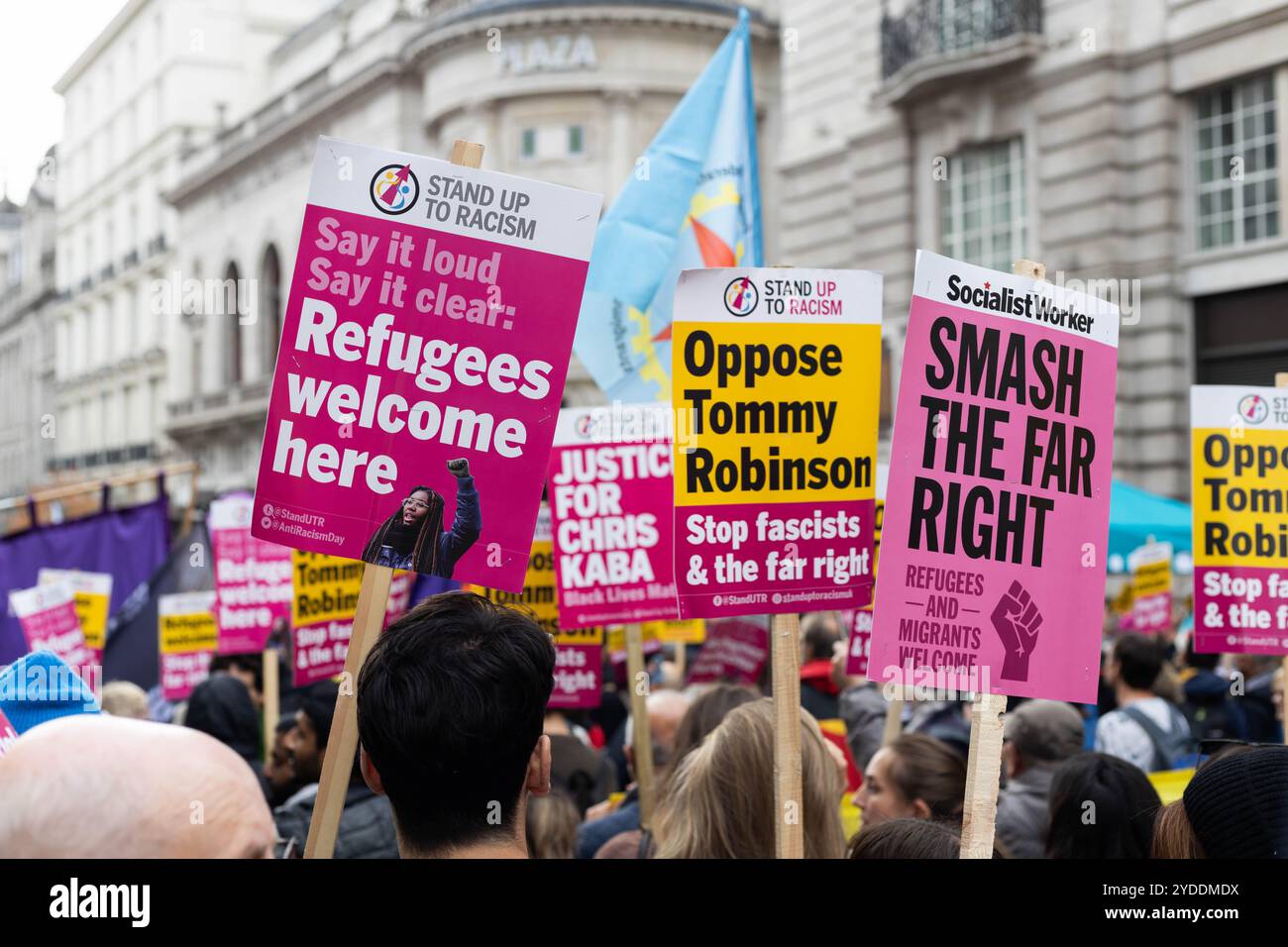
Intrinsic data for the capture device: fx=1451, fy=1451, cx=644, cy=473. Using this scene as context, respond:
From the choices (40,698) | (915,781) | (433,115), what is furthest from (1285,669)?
(433,115)

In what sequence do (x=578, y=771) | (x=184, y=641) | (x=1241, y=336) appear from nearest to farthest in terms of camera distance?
(x=578, y=771) < (x=184, y=641) < (x=1241, y=336)

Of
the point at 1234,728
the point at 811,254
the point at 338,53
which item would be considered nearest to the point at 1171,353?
the point at 811,254

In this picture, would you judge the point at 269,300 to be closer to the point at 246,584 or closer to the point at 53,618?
the point at 53,618

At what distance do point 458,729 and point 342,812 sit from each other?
7.18 ft

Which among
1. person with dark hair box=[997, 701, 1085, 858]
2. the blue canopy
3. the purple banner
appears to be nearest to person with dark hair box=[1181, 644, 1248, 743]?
person with dark hair box=[997, 701, 1085, 858]

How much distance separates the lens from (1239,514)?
4.84 meters

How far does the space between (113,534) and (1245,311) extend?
1253 cm

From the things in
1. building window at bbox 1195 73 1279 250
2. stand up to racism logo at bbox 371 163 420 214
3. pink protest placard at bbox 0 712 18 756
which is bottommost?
pink protest placard at bbox 0 712 18 756

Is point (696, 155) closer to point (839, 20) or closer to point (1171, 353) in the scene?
point (1171, 353)

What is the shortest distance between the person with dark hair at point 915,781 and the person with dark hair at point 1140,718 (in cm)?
196

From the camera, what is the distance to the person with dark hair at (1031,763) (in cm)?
460

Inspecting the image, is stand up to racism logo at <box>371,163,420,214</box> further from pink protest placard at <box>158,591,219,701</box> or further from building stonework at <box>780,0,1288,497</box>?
building stonework at <box>780,0,1288,497</box>

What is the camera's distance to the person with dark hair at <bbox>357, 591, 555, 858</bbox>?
2.11 meters
